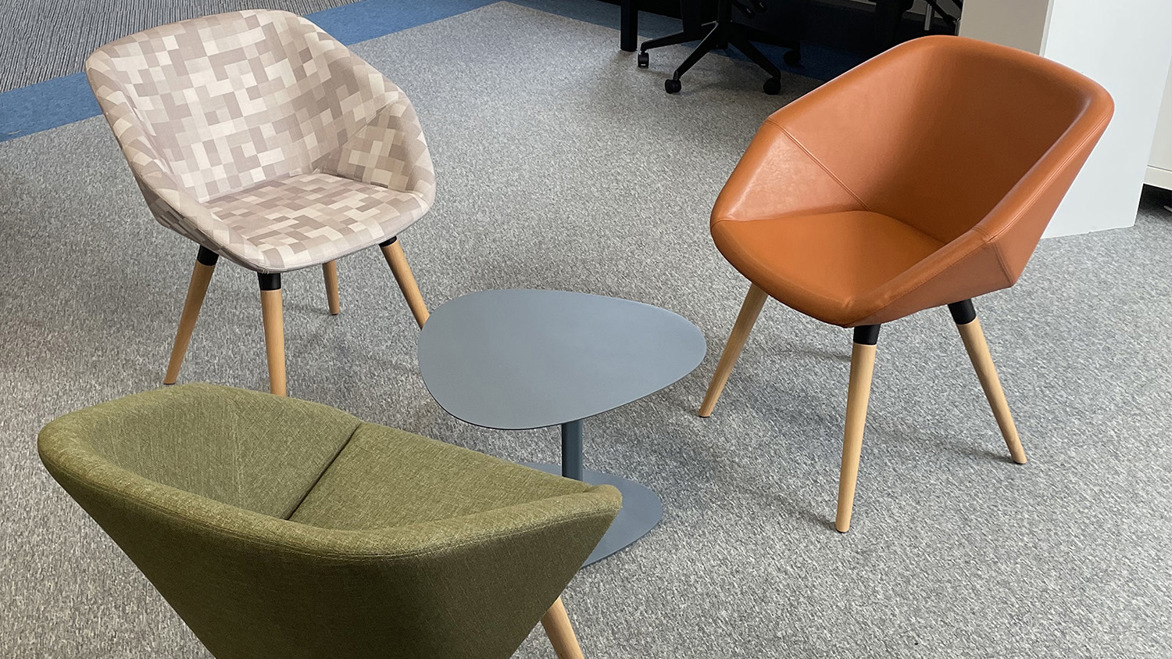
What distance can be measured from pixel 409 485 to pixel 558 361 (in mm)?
386

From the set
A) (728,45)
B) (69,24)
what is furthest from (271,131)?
(69,24)

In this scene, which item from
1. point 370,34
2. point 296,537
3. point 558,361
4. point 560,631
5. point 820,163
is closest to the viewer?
point 296,537

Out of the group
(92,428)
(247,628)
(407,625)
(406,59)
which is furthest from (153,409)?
(406,59)

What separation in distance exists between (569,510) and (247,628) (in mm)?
381

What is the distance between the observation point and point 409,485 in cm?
156

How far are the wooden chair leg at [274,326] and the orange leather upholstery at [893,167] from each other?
0.95 m

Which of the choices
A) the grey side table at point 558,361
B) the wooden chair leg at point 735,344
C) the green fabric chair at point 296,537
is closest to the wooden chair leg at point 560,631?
the green fabric chair at point 296,537

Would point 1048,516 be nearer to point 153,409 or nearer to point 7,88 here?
point 153,409

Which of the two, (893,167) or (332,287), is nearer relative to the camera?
(893,167)

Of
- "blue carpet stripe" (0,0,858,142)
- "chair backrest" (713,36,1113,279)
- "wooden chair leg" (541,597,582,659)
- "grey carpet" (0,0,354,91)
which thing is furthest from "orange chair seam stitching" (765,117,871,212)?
"grey carpet" (0,0,354,91)

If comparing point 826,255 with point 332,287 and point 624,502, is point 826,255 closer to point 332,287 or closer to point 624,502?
point 624,502

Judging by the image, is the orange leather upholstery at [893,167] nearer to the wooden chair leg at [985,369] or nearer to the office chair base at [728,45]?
the wooden chair leg at [985,369]

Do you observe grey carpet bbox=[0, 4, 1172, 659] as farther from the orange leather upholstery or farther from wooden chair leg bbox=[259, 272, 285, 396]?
the orange leather upholstery

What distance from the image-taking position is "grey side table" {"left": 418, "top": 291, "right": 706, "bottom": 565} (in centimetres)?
172
